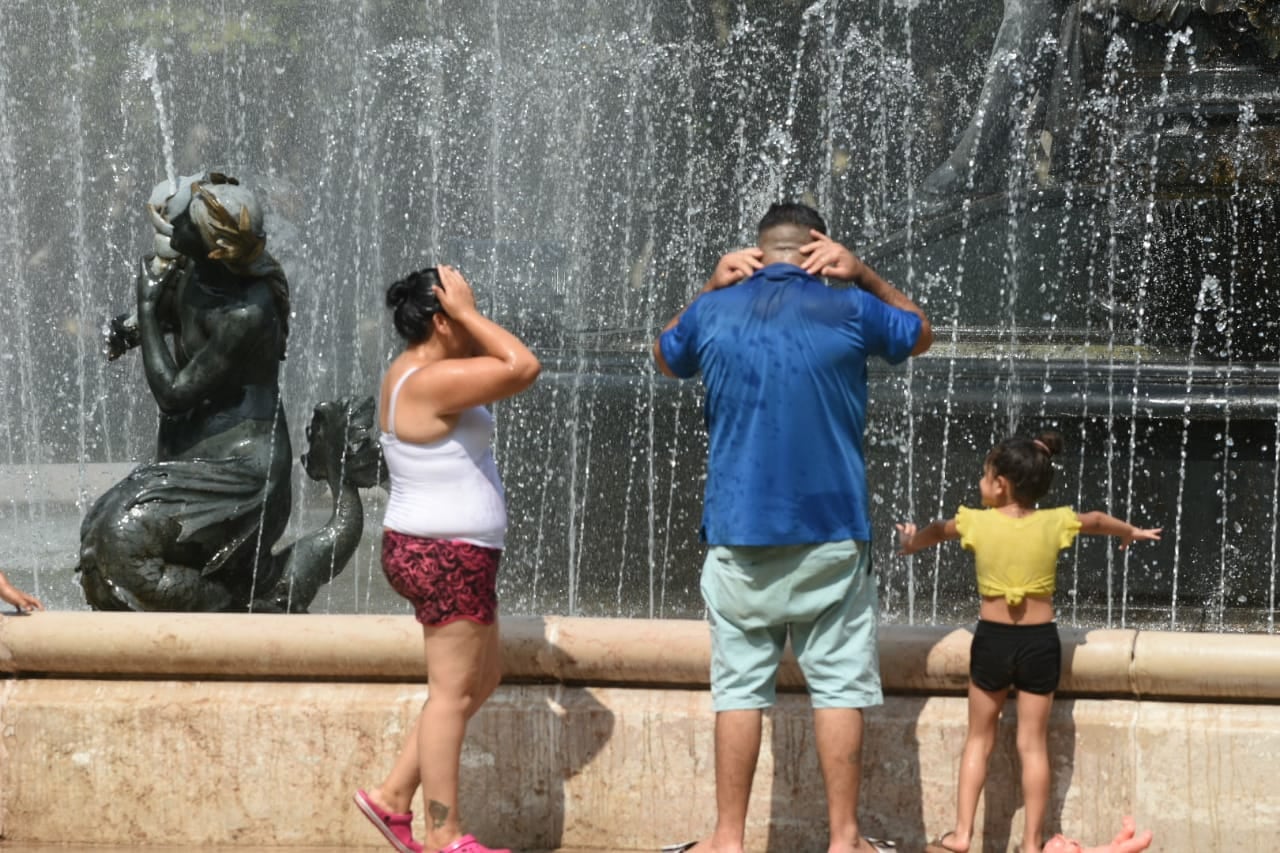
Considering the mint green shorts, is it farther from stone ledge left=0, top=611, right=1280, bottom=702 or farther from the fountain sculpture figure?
the fountain sculpture figure

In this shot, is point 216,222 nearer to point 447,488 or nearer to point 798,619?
point 447,488

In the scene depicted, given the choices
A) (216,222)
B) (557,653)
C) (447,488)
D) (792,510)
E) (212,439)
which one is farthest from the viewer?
(212,439)

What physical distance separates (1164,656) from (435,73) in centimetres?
1995

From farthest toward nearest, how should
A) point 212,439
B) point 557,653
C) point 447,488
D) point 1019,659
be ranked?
point 212,439
point 557,653
point 1019,659
point 447,488

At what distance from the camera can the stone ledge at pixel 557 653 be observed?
14.6 feet

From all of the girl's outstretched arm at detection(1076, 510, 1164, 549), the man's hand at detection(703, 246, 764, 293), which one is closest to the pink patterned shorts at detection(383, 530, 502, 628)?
the man's hand at detection(703, 246, 764, 293)

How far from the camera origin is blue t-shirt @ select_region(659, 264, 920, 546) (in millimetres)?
4098

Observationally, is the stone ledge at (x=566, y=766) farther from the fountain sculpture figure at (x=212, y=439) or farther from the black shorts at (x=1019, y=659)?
the fountain sculpture figure at (x=212, y=439)

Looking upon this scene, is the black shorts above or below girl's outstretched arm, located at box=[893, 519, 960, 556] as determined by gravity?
below

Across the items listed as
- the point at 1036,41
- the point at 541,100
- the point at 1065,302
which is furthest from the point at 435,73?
the point at 1065,302

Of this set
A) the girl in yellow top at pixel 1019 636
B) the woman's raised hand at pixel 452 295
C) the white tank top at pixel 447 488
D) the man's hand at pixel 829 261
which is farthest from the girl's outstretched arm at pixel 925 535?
the woman's raised hand at pixel 452 295

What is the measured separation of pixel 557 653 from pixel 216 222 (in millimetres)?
1786

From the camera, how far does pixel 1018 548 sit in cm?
436

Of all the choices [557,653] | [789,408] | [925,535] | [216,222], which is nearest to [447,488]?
[557,653]
